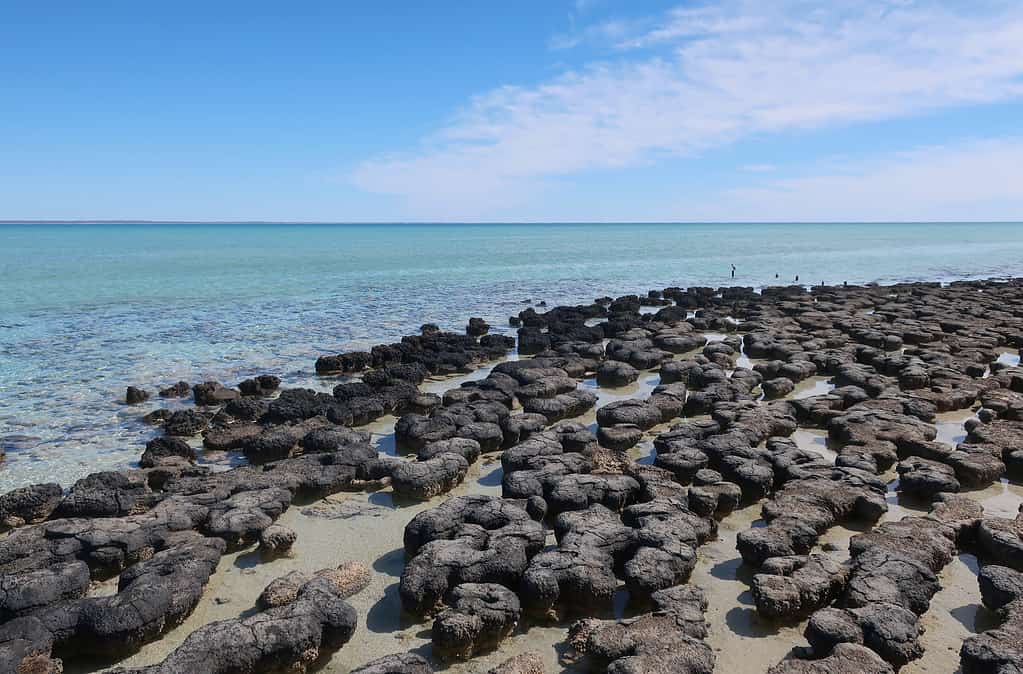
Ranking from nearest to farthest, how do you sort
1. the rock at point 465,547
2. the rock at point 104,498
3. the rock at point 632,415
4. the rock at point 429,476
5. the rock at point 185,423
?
the rock at point 465,547 < the rock at point 104,498 < the rock at point 429,476 < the rock at point 632,415 < the rock at point 185,423

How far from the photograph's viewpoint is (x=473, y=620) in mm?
6594

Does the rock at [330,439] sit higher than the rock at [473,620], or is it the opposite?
the rock at [330,439]

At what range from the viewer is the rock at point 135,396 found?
630 inches

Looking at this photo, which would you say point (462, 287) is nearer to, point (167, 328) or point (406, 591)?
point (167, 328)

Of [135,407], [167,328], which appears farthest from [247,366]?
[167,328]

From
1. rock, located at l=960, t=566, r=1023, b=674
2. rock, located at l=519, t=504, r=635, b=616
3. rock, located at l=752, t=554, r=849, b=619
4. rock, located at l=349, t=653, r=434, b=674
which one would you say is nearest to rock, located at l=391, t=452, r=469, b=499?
rock, located at l=519, t=504, r=635, b=616

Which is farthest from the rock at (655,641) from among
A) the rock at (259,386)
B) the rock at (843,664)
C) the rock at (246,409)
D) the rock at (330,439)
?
the rock at (259,386)

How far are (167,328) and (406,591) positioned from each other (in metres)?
22.9

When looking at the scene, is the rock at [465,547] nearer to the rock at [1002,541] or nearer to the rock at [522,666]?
the rock at [522,666]

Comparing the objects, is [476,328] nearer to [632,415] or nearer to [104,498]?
[632,415]

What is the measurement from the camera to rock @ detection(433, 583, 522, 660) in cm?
653

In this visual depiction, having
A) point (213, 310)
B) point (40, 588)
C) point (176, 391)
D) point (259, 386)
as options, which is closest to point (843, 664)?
point (40, 588)

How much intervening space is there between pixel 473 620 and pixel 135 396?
12748mm

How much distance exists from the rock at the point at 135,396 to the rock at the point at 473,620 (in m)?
12.1
